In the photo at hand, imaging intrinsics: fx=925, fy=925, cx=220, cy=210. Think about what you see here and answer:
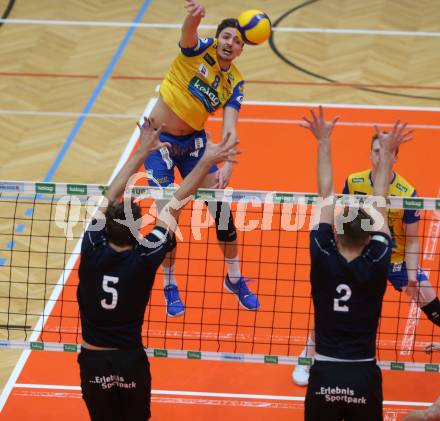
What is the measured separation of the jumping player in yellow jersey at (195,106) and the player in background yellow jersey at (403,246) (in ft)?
4.87

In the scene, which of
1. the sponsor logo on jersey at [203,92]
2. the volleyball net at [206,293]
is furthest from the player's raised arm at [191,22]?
the volleyball net at [206,293]

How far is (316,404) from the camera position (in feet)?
21.6

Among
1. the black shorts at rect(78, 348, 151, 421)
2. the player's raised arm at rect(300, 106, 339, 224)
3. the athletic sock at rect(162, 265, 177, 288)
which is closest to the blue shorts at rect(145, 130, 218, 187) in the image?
the athletic sock at rect(162, 265, 177, 288)

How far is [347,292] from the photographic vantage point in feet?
21.2

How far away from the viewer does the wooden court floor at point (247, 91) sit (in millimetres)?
12930

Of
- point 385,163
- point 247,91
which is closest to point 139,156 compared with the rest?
point 385,163

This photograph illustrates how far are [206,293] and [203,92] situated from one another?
7.93ft

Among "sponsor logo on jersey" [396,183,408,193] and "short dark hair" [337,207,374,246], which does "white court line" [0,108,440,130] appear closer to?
"sponsor logo on jersey" [396,183,408,193]

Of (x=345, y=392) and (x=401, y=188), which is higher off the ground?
(x=401, y=188)

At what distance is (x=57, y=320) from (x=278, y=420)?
293 cm

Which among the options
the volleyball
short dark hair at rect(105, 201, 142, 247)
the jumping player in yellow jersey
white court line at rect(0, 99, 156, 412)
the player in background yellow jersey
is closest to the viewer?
short dark hair at rect(105, 201, 142, 247)

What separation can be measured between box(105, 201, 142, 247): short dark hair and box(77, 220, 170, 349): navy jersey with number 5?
0.25 ft

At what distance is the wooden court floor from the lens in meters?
12.9

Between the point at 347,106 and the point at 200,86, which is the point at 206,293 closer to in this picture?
the point at 200,86
